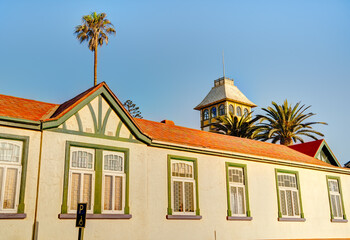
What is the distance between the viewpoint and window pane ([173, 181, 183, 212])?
16942 mm

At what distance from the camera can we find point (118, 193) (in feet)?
49.6

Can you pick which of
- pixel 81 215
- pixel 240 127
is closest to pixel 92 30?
pixel 240 127

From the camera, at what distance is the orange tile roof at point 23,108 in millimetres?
13688

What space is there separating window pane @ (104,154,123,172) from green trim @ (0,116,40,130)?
2.86m

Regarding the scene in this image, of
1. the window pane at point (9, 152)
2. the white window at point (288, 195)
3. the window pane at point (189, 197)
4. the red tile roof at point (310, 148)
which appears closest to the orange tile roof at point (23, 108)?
the window pane at point (9, 152)

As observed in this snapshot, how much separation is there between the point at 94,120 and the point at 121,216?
12.2 ft

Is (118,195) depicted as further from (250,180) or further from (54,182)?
(250,180)

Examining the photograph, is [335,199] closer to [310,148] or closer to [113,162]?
[310,148]

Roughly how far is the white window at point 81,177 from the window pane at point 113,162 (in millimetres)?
586

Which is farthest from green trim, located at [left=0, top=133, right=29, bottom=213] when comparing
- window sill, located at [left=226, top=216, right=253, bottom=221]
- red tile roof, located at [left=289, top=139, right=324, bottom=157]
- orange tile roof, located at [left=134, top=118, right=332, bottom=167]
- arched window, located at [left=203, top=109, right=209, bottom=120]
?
arched window, located at [left=203, top=109, right=209, bottom=120]

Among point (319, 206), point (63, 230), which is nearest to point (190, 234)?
point (63, 230)

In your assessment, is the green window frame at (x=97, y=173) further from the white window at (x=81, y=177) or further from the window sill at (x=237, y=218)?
the window sill at (x=237, y=218)

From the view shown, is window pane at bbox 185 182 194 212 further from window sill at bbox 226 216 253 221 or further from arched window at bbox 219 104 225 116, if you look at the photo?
arched window at bbox 219 104 225 116

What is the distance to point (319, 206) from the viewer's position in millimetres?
23078
